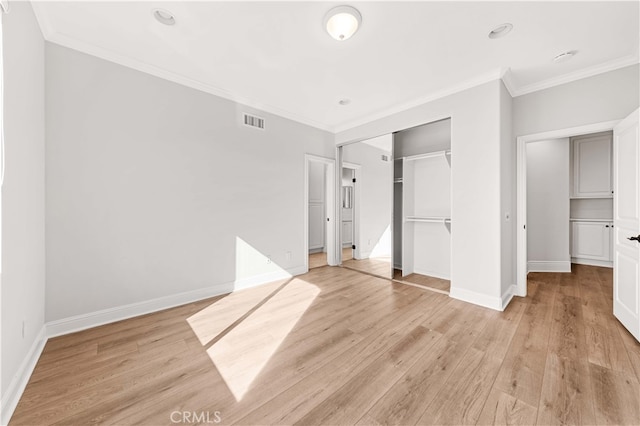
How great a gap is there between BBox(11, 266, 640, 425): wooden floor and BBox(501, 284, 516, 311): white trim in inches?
3.3

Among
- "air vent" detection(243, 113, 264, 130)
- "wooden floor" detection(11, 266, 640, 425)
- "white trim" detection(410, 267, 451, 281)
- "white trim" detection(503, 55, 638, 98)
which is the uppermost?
"white trim" detection(503, 55, 638, 98)

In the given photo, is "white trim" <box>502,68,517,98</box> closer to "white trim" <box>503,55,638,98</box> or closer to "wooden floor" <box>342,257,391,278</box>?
"white trim" <box>503,55,638,98</box>

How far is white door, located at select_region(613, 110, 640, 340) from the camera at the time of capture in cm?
216

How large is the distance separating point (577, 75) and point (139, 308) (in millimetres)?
5698

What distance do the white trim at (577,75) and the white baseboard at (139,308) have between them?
4.49 m

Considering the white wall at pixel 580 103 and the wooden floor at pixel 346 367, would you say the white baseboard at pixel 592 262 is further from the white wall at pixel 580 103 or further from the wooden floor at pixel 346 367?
the white wall at pixel 580 103

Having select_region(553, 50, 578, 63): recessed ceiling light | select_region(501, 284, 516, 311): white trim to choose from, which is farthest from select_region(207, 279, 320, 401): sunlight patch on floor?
select_region(553, 50, 578, 63): recessed ceiling light

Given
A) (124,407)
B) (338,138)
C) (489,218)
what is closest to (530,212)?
(489,218)

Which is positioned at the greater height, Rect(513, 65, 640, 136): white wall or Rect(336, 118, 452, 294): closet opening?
Rect(513, 65, 640, 136): white wall

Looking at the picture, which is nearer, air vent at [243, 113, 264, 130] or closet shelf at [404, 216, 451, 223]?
air vent at [243, 113, 264, 130]

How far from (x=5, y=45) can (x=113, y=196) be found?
1.39 m

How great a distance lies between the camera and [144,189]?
8.86 ft

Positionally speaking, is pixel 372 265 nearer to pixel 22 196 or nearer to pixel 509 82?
pixel 509 82
